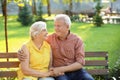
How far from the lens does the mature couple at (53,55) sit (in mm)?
5738

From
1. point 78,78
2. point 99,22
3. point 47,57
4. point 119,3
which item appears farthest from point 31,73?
point 119,3

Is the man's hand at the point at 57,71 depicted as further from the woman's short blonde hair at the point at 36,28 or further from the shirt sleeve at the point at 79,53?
the woman's short blonde hair at the point at 36,28

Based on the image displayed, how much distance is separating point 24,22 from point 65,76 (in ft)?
77.1

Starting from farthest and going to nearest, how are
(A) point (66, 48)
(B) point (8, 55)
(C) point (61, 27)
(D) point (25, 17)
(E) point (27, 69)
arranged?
(D) point (25, 17)
(B) point (8, 55)
(A) point (66, 48)
(C) point (61, 27)
(E) point (27, 69)

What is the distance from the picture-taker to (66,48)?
6.00m

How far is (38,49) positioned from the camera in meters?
5.82

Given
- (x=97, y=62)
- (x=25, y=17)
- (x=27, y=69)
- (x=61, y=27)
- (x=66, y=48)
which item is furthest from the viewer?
(x=25, y=17)

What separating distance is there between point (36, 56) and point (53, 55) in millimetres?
336

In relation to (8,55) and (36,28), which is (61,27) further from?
(8,55)

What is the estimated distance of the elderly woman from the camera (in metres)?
5.72

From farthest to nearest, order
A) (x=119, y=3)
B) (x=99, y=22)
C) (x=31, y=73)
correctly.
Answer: (x=119, y=3) < (x=99, y=22) < (x=31, y=73)

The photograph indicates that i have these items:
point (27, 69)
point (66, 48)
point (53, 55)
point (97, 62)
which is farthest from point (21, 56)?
point (97, 62)

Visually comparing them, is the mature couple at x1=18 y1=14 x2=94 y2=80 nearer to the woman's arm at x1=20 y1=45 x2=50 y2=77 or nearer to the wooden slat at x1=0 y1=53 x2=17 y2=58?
the woman's arm at x1=20 y1=45 x2=50 y2=77

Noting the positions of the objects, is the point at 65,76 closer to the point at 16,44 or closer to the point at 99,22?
the point at 16,44
